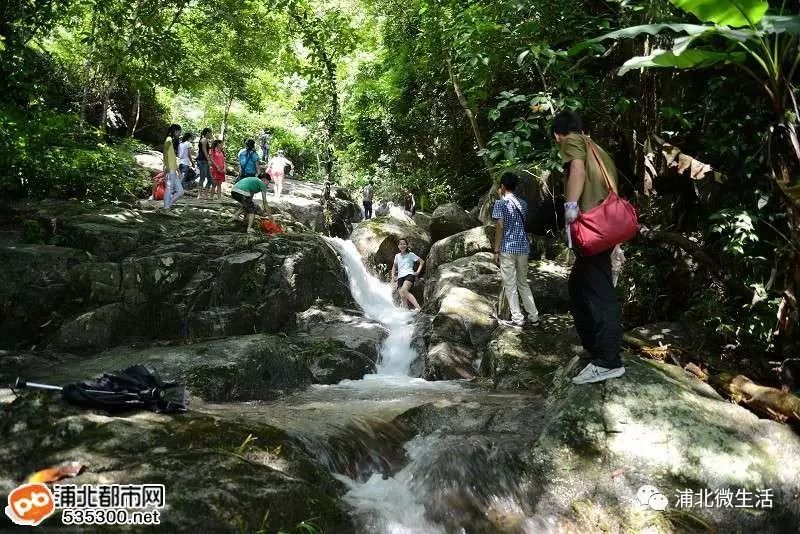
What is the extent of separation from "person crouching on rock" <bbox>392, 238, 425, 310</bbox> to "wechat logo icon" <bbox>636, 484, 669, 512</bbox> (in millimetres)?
8168

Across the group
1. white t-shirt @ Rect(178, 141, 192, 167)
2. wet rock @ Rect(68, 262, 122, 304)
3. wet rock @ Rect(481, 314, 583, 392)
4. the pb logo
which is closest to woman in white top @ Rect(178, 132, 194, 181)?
white t-shirt @ Rect(178, 141, 192, 167)

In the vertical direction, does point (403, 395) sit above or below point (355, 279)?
below

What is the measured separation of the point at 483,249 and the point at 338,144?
11.1 metres

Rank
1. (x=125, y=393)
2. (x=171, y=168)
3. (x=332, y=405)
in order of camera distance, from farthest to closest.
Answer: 1. (x=171, y=168)
2. (x=332, y=405)
3. (x=125, y=393)

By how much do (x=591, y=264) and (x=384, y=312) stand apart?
819cm

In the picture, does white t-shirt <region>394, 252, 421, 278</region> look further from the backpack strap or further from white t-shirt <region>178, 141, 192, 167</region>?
the backpack strap

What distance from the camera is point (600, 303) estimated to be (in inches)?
185

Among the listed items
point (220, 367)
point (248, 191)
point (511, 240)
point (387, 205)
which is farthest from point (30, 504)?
point (387, 205)

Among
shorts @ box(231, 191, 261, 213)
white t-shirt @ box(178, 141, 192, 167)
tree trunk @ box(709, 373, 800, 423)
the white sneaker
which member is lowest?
tree trunk @ box(709, 373, 800, 423)

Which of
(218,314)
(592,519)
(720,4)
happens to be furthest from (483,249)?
(592,519)

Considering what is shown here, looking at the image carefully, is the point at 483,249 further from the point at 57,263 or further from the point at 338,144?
the point at 338,144

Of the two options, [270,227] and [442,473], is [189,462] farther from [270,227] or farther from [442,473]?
[270,227]

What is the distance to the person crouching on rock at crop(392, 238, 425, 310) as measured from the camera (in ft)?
40.0

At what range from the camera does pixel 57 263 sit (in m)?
8.73
